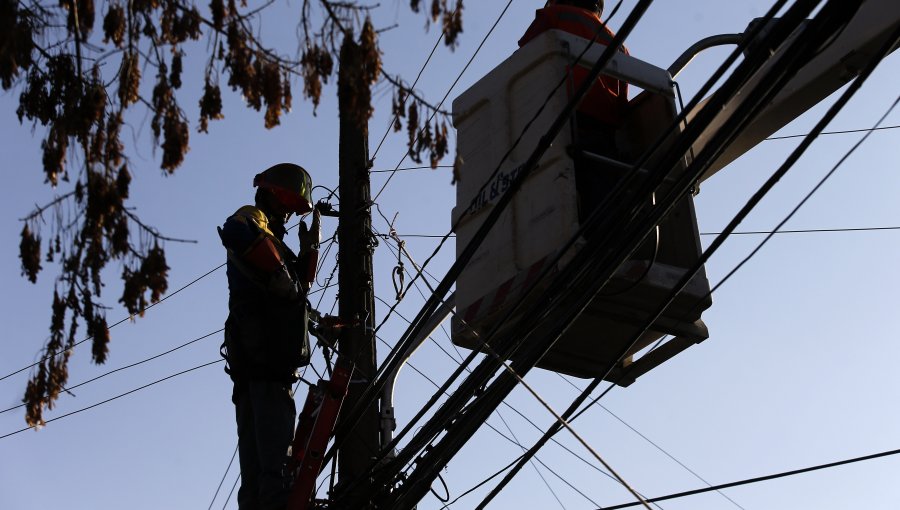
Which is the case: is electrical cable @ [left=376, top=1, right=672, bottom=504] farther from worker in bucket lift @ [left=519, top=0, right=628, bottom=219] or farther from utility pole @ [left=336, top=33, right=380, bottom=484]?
utility pole @ [left=336, top=33, right=380, bottom=484]

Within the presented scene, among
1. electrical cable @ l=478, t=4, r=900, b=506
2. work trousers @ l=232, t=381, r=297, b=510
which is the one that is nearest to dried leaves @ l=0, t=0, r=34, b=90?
electrical cable @ l=478, t=4, r=900, b=506

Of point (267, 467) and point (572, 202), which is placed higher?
point (572, 202)

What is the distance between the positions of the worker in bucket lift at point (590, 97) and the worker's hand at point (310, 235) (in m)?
1.77

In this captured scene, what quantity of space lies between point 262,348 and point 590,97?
91.5 inches

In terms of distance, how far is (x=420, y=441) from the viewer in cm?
720

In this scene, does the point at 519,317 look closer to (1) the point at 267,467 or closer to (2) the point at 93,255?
(1) the point at 267,467

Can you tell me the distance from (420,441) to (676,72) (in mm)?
2569

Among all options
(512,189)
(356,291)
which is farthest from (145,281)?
(356,291)

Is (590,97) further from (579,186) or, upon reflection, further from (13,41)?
(13,41)

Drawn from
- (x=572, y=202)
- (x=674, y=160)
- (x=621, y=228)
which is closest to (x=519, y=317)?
(x=572, y=202)

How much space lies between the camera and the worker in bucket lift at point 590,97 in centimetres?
739

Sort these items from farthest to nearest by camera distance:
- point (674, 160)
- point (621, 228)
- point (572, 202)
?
point (572, 202) → point (621, 228) → point (674, 160)

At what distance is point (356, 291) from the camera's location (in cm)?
901

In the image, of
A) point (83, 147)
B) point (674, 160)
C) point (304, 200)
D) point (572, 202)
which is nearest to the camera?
point (83, 147)
